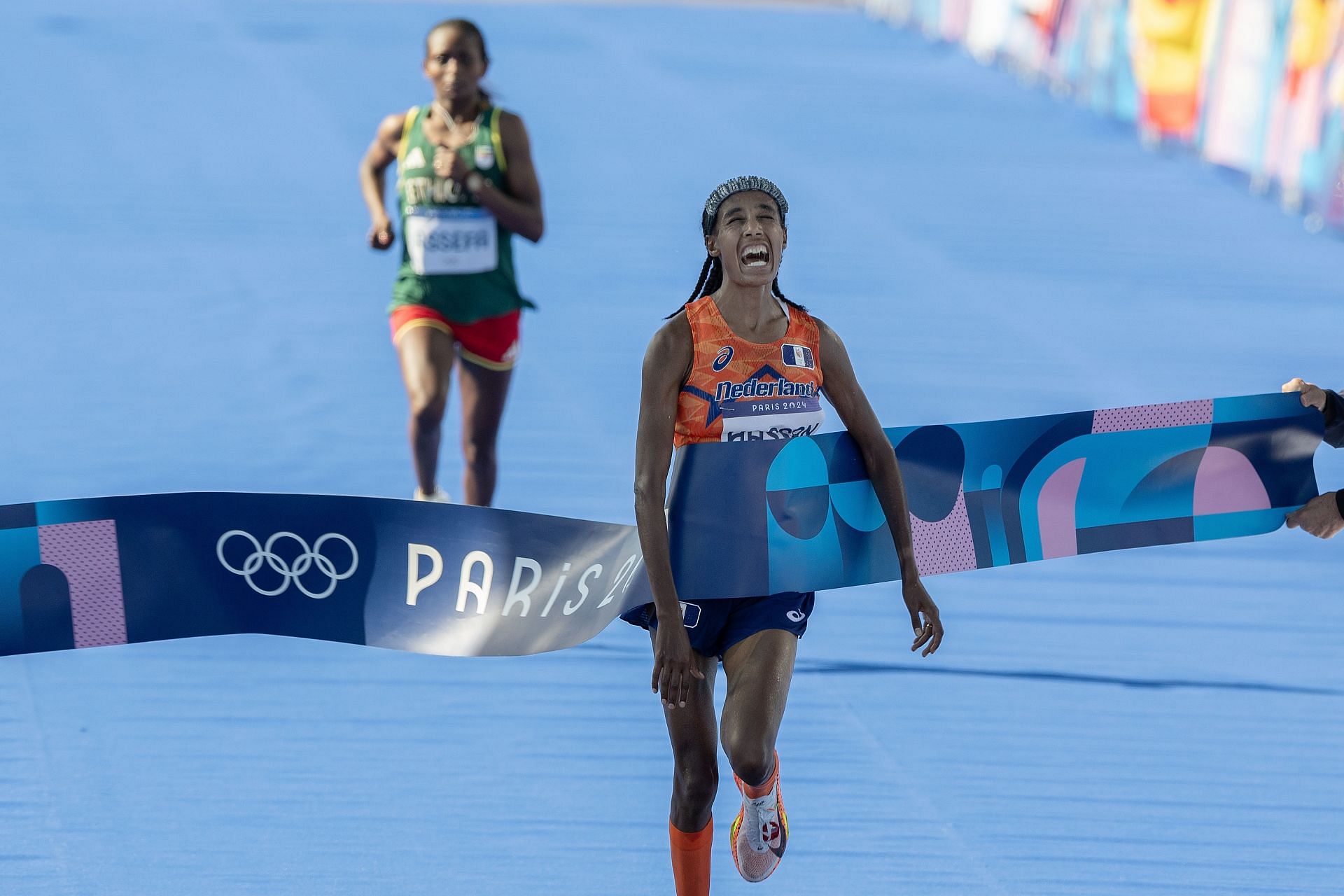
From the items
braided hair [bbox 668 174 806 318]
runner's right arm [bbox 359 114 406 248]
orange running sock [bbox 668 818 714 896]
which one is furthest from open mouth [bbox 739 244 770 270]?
runner's right arm [bbox 359 114 406 248]

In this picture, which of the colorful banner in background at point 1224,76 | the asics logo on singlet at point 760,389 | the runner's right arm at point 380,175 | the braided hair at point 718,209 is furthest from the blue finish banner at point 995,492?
the colorful banner in background at point 1224,76

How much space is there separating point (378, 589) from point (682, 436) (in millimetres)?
968

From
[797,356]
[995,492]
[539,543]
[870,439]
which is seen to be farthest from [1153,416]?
[539,543]

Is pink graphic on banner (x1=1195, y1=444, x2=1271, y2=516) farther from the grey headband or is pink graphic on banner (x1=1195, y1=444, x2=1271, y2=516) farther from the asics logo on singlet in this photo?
the grey headband

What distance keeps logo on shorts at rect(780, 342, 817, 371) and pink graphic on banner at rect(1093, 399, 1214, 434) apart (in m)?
1.04

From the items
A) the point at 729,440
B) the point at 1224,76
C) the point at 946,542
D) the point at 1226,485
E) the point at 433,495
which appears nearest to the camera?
the point at 729,440

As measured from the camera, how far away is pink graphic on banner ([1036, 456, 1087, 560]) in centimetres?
480

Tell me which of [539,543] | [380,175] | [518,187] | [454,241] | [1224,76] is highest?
[1224,76]

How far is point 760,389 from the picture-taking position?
13.7ft

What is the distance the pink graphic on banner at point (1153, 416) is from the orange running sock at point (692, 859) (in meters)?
1.69

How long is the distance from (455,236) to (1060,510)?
297 centimetres

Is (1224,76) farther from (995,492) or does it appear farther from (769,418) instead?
(769,418)

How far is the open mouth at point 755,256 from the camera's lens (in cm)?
408

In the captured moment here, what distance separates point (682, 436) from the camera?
4.22m
